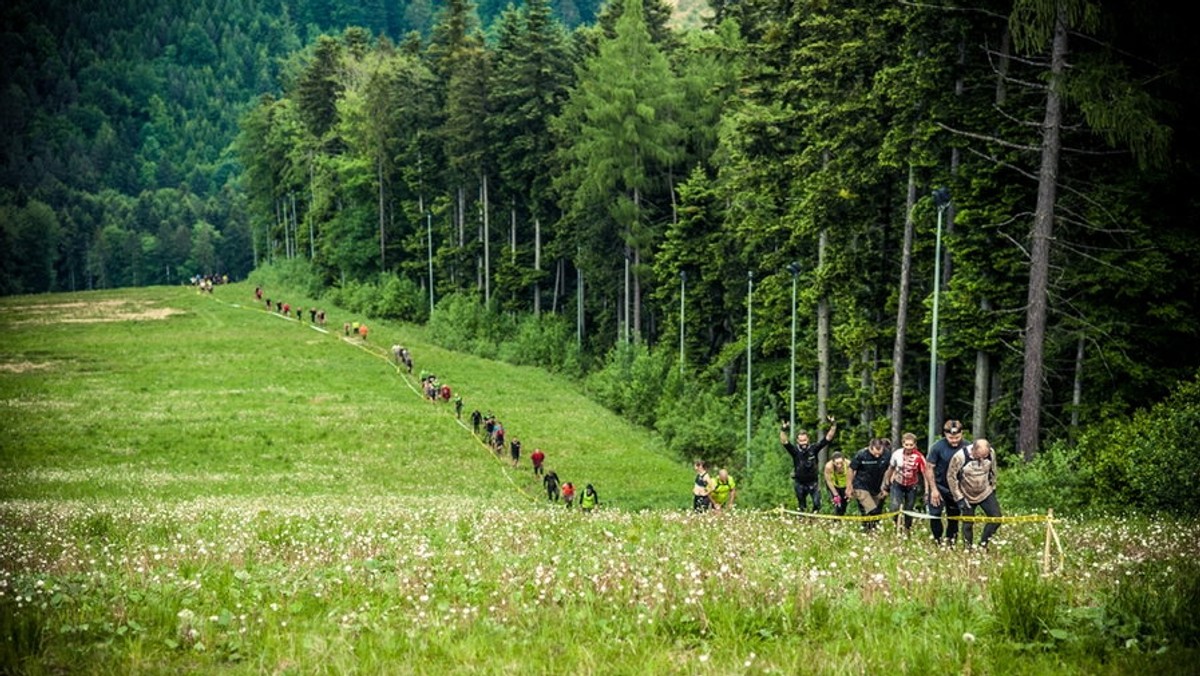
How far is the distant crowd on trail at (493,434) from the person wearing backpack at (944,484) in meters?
11.2

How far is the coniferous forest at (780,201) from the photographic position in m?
23.7

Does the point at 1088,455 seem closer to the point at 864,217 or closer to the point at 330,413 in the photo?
the point at 864,217

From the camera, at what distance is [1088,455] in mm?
21484

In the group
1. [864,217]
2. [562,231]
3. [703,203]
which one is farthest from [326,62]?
[864,217]

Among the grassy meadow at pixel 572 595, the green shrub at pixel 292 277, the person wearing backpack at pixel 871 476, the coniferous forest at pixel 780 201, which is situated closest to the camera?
the grassy meadow at pixel 572 595

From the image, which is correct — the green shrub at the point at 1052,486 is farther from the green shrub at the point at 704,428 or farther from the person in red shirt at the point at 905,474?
the green shrub at the point at 704,428

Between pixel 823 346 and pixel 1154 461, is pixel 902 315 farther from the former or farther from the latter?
pixel 1154 461

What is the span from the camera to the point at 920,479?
52.3 feet

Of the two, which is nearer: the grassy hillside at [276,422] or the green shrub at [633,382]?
the grassy hillside at [276,422]

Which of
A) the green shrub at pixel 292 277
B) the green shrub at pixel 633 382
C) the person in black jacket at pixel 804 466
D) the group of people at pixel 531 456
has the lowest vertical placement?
→ the group of people at pixel 531 456

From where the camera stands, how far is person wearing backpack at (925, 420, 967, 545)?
1399 cm

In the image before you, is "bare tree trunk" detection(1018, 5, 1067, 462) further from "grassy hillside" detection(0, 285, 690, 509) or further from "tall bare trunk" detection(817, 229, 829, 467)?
"tall bare trunk" detection(817, 229, 829, 467)

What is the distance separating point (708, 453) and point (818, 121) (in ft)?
56.8

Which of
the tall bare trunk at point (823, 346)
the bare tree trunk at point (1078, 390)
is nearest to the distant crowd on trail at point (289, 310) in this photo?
the tall bare trunk at point (823, 346)
